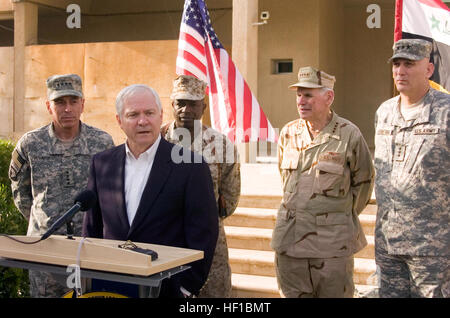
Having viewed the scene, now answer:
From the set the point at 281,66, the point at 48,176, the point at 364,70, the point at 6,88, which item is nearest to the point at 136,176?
the point at 48,176

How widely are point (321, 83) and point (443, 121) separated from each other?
0.87 meters

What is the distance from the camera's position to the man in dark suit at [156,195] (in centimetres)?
332

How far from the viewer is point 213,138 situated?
480 centimetres

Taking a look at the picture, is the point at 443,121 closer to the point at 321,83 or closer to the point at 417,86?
the point at 417,86

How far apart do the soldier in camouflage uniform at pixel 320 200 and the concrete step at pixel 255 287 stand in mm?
1219

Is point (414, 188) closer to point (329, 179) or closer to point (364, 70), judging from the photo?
point (329, 179)

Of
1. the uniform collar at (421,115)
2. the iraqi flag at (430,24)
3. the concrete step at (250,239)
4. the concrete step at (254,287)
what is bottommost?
the concrete step at (254,287)

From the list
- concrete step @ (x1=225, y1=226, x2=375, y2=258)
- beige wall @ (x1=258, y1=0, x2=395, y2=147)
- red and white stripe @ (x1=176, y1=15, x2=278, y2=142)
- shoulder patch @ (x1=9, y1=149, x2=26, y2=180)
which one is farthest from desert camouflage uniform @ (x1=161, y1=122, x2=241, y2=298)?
beige wall @ (x1=258, y1=0, x2=395, y2=147)

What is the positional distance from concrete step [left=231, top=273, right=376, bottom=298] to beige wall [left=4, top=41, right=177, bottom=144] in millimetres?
6433

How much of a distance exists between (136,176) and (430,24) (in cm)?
336

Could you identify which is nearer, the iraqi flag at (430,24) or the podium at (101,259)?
the podium at (101,259)

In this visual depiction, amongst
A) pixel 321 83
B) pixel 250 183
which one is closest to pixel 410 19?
pixel 321 83

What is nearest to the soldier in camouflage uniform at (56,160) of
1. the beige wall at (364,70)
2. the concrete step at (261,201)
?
the concrete step at (261,201)

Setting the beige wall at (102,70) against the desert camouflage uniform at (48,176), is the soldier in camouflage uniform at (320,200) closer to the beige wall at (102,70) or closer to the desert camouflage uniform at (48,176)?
the desert camouflage uniform at (48,176)
